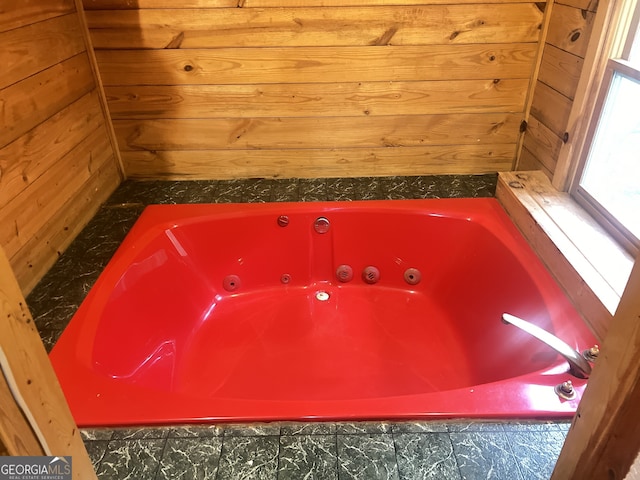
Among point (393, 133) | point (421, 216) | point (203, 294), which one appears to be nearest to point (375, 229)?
point (421, 216)

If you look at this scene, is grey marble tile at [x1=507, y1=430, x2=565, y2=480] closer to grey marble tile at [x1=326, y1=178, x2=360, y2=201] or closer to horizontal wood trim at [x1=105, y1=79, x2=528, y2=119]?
grey marble tile at [x1=326, y1=178, x2=360, y2=201]

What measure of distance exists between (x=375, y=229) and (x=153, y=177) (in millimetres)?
1037

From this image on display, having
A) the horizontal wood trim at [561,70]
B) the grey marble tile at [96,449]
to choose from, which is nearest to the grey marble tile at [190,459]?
the grey marble tile at [96,449]

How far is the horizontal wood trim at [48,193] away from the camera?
1.35 metres

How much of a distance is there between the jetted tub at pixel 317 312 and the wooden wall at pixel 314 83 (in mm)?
291

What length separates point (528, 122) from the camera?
200cm

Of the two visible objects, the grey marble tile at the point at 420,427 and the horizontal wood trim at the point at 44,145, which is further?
the horizontal wood trim at the point at 44,145

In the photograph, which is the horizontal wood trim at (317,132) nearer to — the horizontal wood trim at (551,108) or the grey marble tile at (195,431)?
the horizontal wood trim at (551,108)

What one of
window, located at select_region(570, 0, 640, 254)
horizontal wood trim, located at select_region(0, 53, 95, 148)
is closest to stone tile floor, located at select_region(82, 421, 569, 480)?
window, located at select_region(570, 0, 640, 254)

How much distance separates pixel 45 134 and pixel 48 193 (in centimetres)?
19

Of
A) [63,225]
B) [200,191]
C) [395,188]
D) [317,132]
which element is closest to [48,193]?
[63,225]

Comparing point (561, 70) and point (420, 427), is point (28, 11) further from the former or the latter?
point (561, 70)

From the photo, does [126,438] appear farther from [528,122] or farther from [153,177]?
[528,122]

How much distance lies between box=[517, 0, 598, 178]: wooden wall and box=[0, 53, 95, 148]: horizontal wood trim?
1764 millimetres
